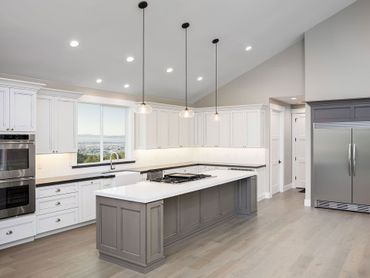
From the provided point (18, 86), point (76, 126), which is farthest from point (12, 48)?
point (76, 126)

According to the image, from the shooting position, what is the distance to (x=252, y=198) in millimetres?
6484

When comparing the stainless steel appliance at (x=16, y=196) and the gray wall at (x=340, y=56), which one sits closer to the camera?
the stainless steel appliance at (x=16, y=196)

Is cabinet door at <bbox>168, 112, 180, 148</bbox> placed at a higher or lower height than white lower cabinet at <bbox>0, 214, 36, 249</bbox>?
higher

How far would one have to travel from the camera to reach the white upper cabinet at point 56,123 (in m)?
5.38

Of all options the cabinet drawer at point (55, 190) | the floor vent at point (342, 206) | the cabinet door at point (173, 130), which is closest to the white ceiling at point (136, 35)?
the cabinet door at point (173, 130)

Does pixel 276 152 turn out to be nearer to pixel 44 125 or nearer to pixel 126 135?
pixel 126 135

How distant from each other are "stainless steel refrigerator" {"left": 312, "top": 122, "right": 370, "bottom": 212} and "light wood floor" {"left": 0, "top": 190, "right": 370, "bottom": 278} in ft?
2.82

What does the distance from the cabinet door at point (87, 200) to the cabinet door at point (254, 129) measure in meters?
4.14

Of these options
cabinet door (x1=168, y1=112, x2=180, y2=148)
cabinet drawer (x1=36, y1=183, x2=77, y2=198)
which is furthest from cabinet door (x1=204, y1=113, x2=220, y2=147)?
cabinet drawer (x1=36, y1=183, x2=77, y2=198)

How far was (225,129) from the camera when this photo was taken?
28.2ft

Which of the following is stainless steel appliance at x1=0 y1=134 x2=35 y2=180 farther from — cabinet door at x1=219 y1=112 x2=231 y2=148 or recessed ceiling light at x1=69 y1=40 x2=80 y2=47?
cabinet door at x1=219 y1=112 x2=231 y2=148

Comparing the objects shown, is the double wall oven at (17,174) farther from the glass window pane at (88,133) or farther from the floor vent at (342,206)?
the floor vent at (342,206)

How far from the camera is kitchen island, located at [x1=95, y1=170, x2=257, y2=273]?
12.5 ft

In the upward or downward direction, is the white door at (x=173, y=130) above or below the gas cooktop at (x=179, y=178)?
above
